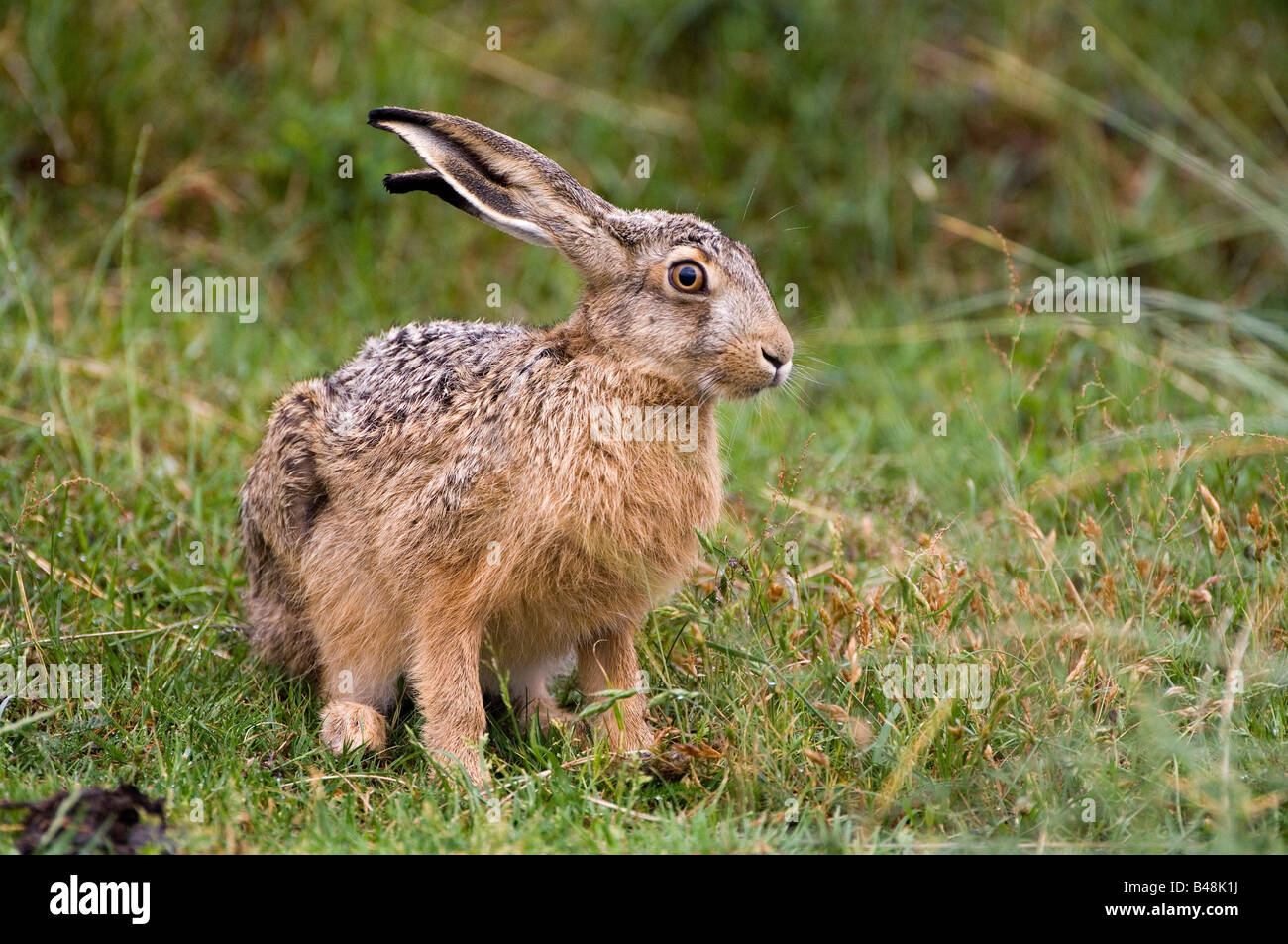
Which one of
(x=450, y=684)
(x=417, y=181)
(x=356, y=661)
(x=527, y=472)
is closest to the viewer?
(x=527, y=472)

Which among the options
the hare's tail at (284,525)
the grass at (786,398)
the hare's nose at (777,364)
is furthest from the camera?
the hare's tail at (284,525)

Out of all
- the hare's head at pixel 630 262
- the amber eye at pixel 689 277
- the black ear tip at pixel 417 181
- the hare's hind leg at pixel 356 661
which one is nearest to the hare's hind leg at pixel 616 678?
the hare's hind leg at pixel 356 661

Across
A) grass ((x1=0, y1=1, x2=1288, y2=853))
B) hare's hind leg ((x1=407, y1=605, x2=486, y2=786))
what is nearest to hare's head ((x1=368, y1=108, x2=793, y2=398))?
grass ((x1=0, y1=1, x2=1288, y2=853))

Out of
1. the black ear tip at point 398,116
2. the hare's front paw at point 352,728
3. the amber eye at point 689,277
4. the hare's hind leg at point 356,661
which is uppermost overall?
the black ear tip at point 398,116

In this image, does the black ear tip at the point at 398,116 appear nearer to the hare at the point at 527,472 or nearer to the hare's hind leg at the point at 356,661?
the hare at the point at 527,472

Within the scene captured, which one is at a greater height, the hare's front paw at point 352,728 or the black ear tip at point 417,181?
the black ear tip at point 417,181

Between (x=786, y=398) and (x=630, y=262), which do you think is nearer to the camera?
(x=630, y=262)

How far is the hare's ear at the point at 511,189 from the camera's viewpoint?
16.4 ft

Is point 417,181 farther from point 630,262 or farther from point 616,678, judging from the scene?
point 616,678

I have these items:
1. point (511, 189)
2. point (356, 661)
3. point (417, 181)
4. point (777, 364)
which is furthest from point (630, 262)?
point (356, 661)

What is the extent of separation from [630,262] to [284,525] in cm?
159

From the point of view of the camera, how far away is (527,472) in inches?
189

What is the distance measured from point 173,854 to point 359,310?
447cm

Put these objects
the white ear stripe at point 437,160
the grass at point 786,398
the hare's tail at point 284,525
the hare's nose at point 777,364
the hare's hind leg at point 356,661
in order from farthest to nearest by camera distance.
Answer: the hare's tail at point 284,525
the hare's hind leg at point 356,661
the white ear stripe at point 437,160
the hare's nose at point 777,364
the grass at point 786,398
